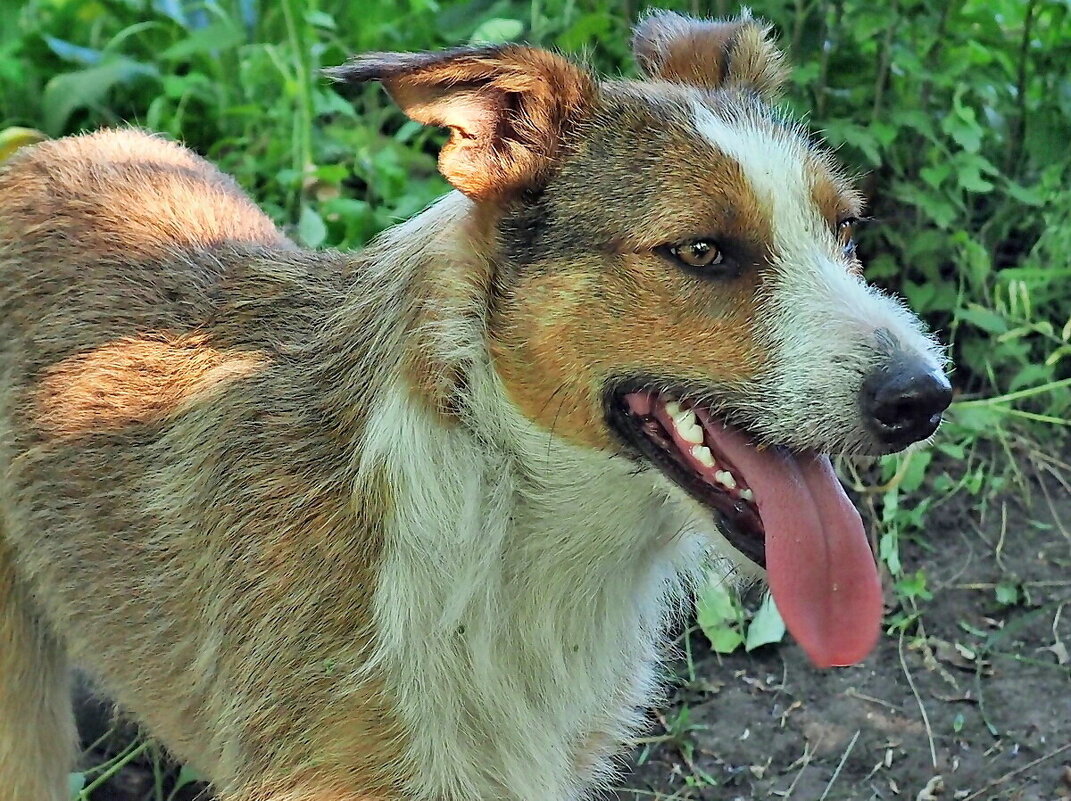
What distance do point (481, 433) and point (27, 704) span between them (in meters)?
1.59

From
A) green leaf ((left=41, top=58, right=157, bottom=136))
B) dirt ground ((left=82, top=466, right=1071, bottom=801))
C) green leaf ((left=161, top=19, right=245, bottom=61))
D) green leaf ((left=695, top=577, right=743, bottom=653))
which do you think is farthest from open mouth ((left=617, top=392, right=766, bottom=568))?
green leaf ((left=41, top=58, right=157, bottom=136))

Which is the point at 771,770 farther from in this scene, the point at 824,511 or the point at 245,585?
the point at 245,585

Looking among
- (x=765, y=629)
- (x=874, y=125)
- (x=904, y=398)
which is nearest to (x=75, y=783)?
(x=765, y=629)

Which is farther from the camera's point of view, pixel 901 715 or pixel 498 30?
pixel 498 30

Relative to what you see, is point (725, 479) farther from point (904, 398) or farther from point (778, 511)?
point (904, 398)

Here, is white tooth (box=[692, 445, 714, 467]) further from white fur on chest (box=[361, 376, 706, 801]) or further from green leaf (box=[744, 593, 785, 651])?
green leaf (box=[744, 593, 785, 651])

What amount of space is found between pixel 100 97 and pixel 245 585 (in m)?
3.54

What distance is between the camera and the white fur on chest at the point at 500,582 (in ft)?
8.29

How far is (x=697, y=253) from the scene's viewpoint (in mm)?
2441

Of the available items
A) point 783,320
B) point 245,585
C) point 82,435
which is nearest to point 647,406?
point 783,320

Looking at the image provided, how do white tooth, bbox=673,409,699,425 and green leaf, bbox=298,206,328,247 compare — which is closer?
white tooth, bbox=673,409,699,425

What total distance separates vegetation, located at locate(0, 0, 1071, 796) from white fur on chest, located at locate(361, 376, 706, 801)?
4.79 feet

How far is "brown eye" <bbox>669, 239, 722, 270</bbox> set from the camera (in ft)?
7.98

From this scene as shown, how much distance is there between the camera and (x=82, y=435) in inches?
117
